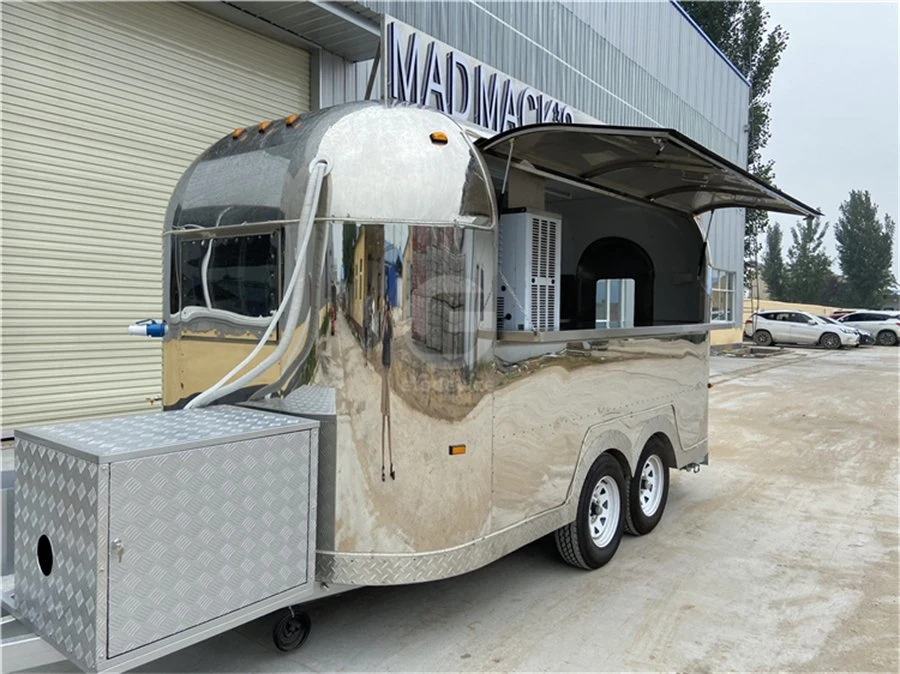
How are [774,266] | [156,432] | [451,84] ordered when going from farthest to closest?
[774,266] → [451,84] → [156,432]

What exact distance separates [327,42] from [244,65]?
1.17 metres

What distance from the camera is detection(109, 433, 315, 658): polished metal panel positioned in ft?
8.63

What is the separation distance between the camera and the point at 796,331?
2936 cm

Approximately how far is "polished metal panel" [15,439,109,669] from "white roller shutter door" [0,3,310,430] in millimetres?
4405

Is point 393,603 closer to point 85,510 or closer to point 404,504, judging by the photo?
point 404,504

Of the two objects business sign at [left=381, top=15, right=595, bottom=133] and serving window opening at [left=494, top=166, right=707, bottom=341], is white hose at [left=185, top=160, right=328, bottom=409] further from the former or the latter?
business sign at [left=381, top=15, right=595, bottom=133]

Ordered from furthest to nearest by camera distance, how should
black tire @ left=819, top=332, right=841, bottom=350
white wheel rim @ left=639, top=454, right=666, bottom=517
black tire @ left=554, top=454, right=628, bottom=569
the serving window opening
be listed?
1. black tire @ left=819, top=332, right=841, bottom=350
2. the serving window opening
3. white wheel rim @ left=639, top=454, right=666, bottom=517
4. black tire @ left=554, top=454, right=628, bottom=569

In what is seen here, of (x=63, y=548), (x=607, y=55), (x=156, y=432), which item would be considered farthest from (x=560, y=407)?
(x=607, y=55)

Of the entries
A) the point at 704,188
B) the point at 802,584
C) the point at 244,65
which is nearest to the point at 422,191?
the point at 704,188

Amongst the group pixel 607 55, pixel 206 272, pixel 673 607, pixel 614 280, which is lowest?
pixel 673 607

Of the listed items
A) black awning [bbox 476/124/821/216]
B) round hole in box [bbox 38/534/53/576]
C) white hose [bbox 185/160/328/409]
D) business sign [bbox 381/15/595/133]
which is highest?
business sign [bbox 381/15/595/133]

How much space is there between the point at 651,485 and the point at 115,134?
248 inches

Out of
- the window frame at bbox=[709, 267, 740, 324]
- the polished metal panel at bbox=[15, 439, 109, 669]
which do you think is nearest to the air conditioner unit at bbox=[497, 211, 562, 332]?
the polished metal panel at bbox=[15, 439, 109, 669]

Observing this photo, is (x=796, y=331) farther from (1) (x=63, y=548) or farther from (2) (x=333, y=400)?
(1) (x=63, y=548)
